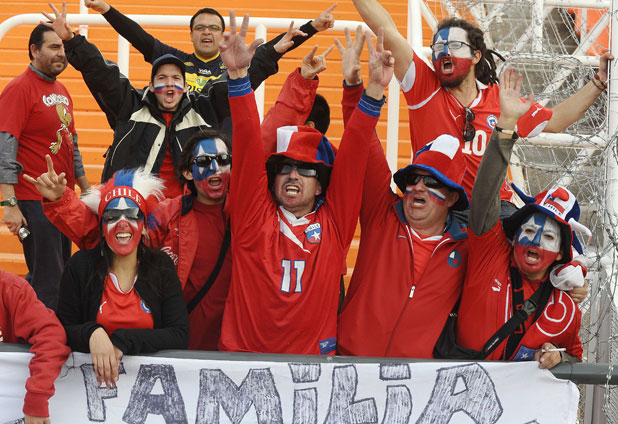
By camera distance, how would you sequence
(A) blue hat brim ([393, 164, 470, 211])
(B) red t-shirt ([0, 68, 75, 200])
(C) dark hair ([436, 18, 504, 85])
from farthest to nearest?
(B) red t-shirt ([0, 68, 75, 200]), (C) dark hair ([436, 18, 504, 85]), (A) blue hat brim ([393, 164, 470, 211])

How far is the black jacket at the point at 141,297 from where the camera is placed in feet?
Answer: 11.1

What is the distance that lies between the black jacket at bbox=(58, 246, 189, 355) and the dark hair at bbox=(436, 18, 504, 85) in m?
1.75

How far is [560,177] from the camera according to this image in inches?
190

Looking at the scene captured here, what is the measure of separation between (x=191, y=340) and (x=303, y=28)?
171 cm

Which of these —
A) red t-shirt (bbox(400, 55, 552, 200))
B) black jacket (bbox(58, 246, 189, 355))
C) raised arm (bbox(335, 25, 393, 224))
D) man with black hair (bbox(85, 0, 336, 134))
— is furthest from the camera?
man with black hair (bbox(85, 0, 336, 134))

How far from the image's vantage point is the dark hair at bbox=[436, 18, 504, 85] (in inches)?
170

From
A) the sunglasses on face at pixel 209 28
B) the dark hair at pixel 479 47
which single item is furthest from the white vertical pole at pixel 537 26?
the sunglasses on face at pixel 209 28

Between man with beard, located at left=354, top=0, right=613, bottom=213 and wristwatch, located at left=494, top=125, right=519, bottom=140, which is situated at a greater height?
man with beard, located at left=354, top=0, right=613, bottom=213

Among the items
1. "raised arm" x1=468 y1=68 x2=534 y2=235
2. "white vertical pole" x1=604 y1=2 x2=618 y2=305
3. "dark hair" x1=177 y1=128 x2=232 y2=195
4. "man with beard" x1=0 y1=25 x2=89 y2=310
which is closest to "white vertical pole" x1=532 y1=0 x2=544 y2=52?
"white vertical pole" x1=604 y1=2 x2=618 y2=305

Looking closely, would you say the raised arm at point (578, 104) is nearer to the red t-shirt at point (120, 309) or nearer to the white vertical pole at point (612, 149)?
the white vertical pole at point (612, 149)

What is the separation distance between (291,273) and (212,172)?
0.59 meters

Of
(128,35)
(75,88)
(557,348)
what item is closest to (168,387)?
(557,348)

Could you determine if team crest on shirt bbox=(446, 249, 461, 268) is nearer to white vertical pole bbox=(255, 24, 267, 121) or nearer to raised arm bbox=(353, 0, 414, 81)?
raised arm bbox=(353, 0, 414, 81)

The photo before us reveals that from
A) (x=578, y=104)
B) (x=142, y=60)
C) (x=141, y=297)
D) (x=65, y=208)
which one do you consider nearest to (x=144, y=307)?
(x=141, y=297)
